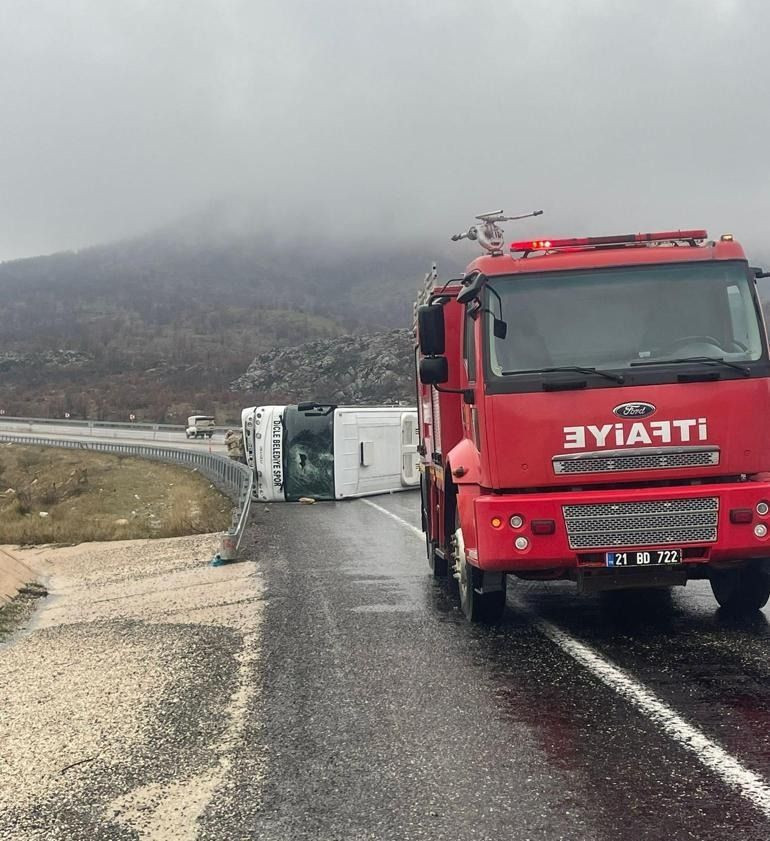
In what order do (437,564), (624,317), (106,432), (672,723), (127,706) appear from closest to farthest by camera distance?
(672,723) < (127,706) < (624,317) < (437,564) < (106,432)

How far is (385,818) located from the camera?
3912 millimetres

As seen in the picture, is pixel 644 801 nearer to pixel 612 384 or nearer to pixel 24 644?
pixel 612 384

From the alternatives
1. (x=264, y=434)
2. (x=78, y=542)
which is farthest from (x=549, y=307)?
(x=264, y=434)

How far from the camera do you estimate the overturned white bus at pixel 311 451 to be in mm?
23766

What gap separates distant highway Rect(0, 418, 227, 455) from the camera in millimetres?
61406

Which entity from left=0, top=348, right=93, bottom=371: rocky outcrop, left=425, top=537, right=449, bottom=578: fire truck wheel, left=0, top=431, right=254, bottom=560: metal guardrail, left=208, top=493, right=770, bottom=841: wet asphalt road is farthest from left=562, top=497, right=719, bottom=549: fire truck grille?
left=0, top=348, right=93, bottom=371: rocky outcrop

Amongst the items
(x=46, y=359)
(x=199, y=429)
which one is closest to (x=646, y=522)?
(x=199, y=429)

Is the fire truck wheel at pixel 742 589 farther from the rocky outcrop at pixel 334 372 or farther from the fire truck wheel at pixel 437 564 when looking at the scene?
the rocky outcrop at pixel 334 372

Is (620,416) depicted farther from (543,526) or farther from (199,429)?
(199,429)

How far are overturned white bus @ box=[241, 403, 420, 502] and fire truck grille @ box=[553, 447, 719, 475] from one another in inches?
683

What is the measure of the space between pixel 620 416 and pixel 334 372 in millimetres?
109573

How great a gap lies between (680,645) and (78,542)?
1225cm

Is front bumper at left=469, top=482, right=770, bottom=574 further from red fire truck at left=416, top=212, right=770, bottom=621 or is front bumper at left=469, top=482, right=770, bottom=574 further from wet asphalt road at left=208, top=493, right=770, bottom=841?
wet asphalt road at left=208, top=493, right=770, bottom=841

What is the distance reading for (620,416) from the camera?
6367 millimetres
